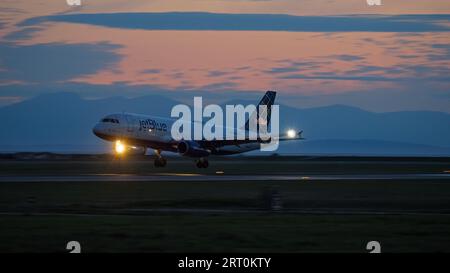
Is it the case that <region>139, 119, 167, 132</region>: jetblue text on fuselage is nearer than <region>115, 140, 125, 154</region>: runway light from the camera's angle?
Yes

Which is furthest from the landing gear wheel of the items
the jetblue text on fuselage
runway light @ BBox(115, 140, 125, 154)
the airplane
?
runway light @ BBox(115, 140, 125, 154)

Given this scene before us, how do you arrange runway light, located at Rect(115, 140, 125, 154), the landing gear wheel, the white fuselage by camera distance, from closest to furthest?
the white fuselage, runway light, located at Rect(115, 140, 125, 154), the landing gear wheel

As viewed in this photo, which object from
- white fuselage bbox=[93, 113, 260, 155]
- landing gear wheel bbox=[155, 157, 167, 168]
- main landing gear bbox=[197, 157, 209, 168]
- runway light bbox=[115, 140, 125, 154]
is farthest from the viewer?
main landing gear bbox=[197, 157, 209, 168]

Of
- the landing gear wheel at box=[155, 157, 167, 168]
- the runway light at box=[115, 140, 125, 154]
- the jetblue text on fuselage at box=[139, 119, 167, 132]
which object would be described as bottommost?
the landing gear wheel at box=[155, 157, 167, 168]

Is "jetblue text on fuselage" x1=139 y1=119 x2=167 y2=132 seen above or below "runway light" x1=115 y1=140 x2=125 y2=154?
above

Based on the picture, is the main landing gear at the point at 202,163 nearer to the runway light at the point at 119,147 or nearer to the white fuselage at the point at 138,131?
the white fuselage at the point at 138,131

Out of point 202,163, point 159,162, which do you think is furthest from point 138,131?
point 202,163

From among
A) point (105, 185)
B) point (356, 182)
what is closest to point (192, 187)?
point (105, 185)

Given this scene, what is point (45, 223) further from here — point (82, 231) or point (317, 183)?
point (317, 183)

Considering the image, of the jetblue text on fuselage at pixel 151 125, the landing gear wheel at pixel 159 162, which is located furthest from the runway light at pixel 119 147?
the landing gear wheel at pixel 159 162

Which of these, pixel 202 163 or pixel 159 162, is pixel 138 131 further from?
pixel 202 163

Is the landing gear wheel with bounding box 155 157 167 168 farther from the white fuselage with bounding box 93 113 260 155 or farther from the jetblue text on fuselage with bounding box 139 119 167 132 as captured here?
the jetblue text on fuselage with bounding box 139 119 167 132

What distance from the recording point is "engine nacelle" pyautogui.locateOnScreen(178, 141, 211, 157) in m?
70.2
